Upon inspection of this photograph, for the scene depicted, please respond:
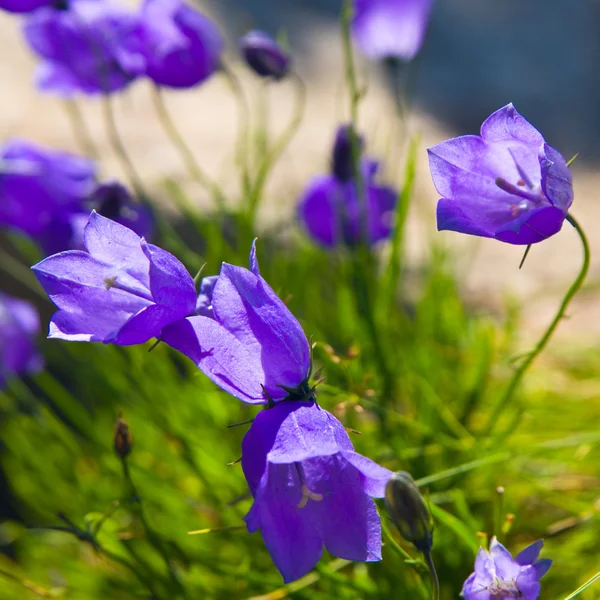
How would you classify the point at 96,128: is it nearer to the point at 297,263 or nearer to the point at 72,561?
the point at 297,263

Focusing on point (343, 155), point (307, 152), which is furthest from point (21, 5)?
point (307, 152)

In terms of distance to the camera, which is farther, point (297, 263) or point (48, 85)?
point (297, 263)

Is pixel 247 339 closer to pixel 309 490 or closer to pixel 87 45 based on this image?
pixel 309 490

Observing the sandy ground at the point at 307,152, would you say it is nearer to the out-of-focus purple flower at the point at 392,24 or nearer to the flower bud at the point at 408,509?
the out-of-focus purple flower at the point at 392,24

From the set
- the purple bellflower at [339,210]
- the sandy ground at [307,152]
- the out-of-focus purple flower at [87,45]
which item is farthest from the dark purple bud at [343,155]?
the sandy ground at [307,152]

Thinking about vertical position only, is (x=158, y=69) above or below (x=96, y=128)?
above

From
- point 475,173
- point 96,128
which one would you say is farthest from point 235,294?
point 96,128
